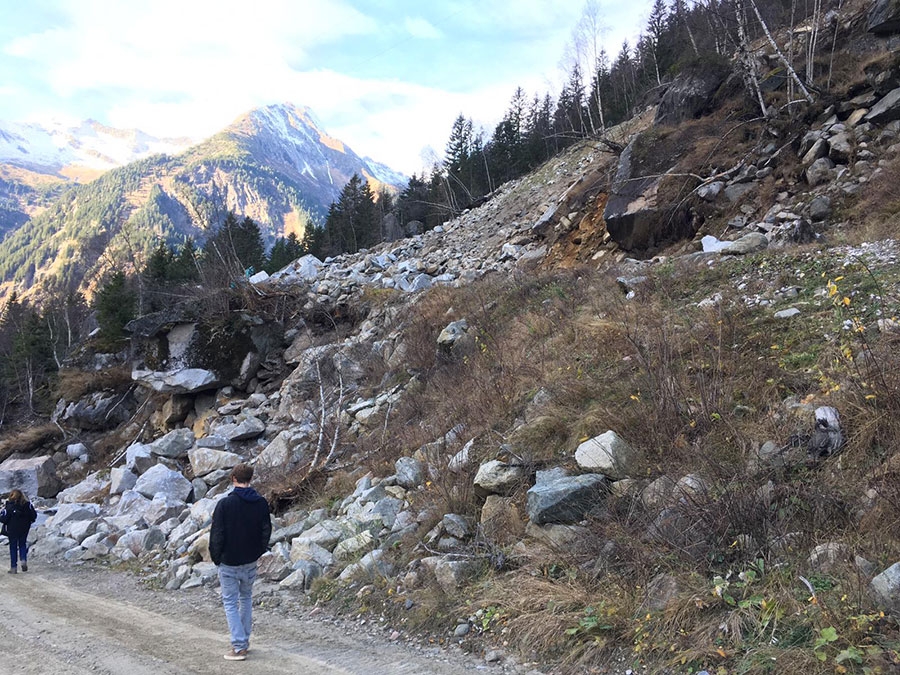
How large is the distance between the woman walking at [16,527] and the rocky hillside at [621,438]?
2.27 feet

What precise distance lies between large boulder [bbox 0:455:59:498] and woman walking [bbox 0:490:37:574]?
714 centimetres

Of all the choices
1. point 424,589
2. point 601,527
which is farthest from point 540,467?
point 424,589

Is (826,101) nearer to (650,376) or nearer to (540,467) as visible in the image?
(650,376)

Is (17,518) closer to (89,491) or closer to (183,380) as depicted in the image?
(89,491)

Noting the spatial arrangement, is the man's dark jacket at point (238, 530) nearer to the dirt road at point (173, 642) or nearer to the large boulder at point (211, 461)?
the dirt road at point (173, 642)

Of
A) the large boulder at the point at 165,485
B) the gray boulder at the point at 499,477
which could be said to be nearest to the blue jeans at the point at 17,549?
the large boulder at the point at 165,485

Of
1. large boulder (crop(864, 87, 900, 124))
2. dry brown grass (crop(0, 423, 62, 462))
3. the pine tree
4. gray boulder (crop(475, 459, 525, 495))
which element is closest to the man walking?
gray boulder (crop(475, 459, 525, 495))

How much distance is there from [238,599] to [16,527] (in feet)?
22.2

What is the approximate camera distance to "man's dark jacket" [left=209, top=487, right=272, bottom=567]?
15.8 feet

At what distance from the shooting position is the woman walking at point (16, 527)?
893 cm

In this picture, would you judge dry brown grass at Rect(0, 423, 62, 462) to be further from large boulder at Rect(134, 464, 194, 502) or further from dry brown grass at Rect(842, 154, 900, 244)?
dry brown grass at Rect(842, 154, 900, 244)

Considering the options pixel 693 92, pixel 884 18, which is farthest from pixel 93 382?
pixel 884 18

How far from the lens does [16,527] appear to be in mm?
9023

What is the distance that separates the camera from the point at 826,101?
Answer: 1335 centimetres
